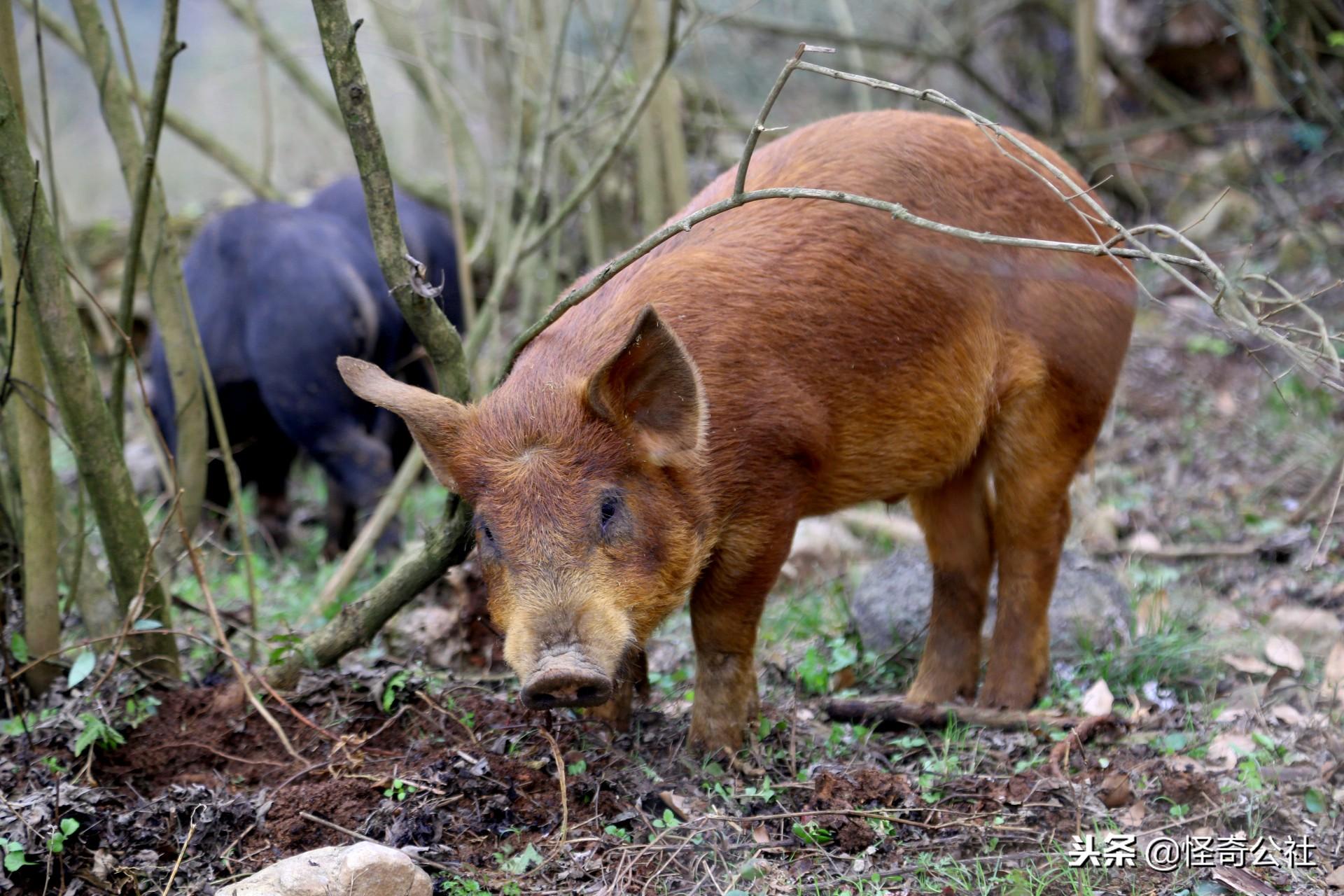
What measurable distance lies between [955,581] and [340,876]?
8.69ft

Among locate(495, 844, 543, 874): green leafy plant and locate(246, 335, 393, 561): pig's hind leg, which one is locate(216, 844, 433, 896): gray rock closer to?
locate(495, 844, 543, 874): green leafy plant

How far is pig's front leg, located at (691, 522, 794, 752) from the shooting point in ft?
12.9

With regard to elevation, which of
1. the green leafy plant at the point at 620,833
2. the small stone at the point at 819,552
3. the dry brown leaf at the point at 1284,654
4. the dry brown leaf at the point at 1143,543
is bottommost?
the dry brown leaf at the point at 1143,543

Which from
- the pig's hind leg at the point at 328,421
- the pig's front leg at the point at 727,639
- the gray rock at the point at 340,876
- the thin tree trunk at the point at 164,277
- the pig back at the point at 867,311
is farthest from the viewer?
the pig's hind leg at the point at 328,421

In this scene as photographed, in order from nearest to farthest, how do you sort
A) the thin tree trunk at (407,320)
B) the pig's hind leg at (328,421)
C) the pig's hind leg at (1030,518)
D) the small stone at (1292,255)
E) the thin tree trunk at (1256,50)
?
the thin tree trunk at (407,320)
the pig's hind leg at (1030,518)
the thin tree trunk at (1256,50)
the pig's hind leg at (328,421)
the small stone at (1292,255)

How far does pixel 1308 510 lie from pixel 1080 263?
8.84 ft

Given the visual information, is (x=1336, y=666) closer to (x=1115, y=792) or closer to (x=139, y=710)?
(x=1115, y=792)

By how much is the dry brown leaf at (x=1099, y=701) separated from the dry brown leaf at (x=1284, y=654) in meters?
0.67

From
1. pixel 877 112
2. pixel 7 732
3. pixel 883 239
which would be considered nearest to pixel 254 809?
pixel 7 732

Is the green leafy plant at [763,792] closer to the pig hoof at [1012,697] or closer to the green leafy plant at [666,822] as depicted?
the green leafy plant at [666,822]

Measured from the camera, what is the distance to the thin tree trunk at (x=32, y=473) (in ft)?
12.7

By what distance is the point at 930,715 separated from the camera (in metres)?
4.30

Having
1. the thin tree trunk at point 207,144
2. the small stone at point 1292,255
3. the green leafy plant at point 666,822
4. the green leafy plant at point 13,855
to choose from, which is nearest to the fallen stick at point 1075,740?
the green leafy plant at point 666,822

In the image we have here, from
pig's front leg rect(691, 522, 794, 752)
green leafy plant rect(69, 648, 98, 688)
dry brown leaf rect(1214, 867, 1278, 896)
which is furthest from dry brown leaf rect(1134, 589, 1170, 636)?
green leafy plant rect(69, 648, 98, 688)
